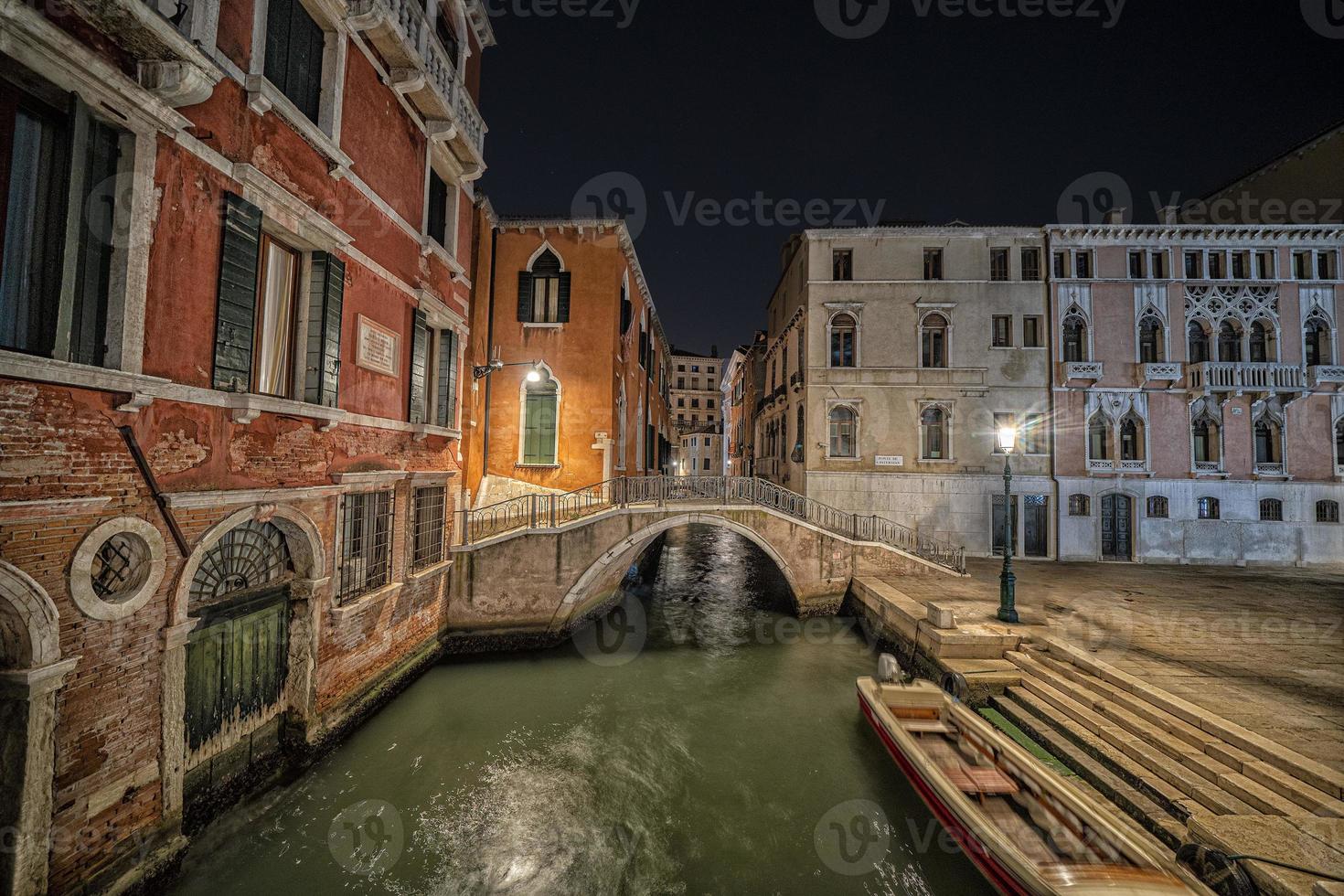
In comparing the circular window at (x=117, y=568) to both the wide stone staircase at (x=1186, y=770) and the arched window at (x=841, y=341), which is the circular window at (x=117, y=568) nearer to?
the wide stone staircase at (x=1186, y=770)

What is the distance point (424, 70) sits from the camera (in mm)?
8570

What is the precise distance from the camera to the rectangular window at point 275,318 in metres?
6.29

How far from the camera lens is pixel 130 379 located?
446 centimetres

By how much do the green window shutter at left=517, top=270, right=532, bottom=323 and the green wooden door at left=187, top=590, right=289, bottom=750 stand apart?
34.1 feet

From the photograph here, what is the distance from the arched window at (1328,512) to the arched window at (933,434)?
12.9 meters

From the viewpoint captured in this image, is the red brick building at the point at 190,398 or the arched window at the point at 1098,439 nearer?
the red brick building at the point at 190,398

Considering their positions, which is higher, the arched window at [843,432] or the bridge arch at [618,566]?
the arched window at [843,432]

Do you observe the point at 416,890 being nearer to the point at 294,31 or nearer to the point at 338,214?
the point at 338,214

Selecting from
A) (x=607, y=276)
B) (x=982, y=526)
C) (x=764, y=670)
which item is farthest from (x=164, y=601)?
(x=982, y=526)

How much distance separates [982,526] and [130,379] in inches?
854

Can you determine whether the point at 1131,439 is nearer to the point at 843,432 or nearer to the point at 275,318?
Result: the point at 843,432

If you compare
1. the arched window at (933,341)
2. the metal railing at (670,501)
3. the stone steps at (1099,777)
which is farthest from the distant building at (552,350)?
the arched window at (933,341)

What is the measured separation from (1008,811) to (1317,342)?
2427 cm

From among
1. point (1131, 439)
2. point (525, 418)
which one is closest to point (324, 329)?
point (525, 418)
